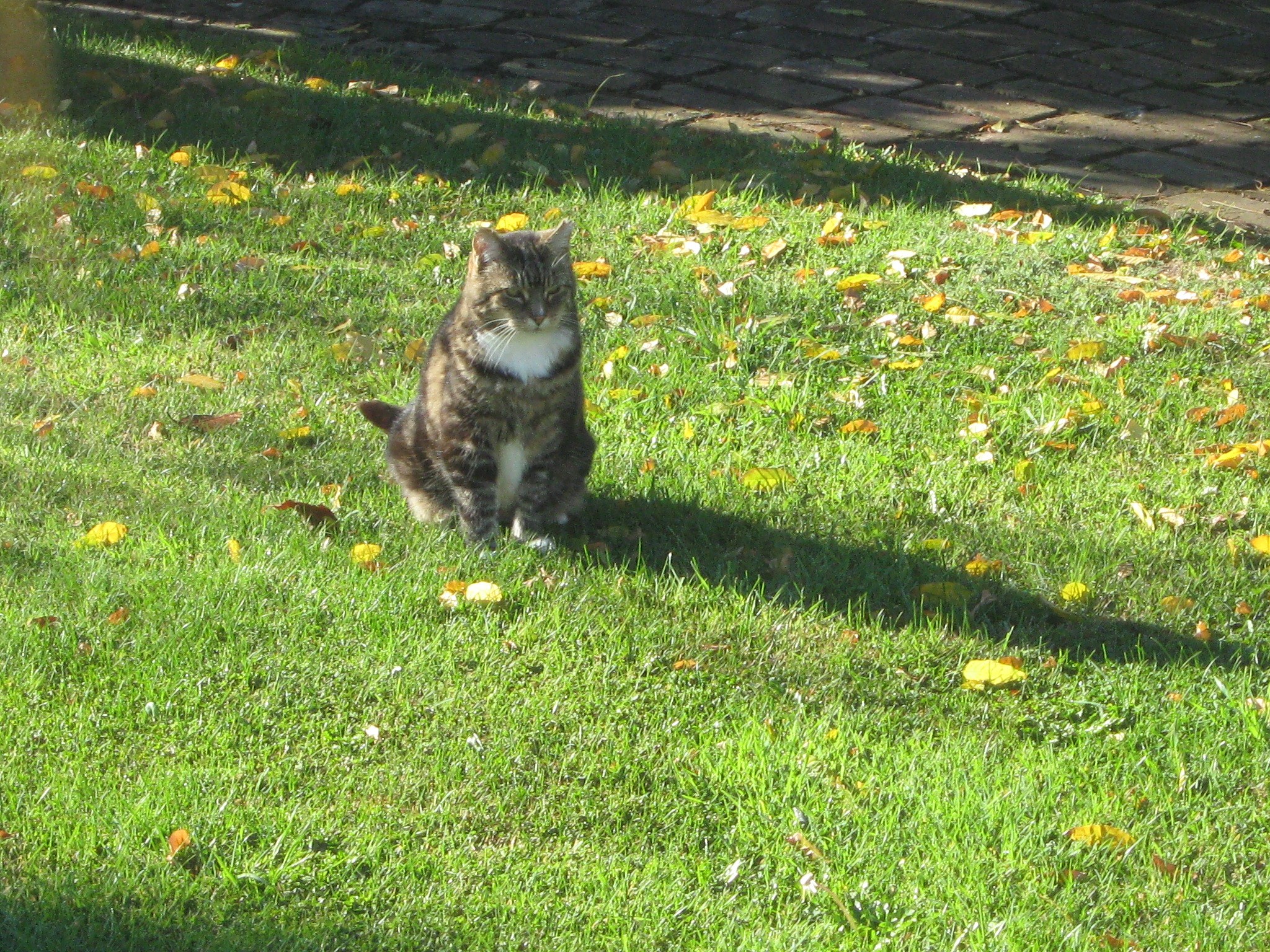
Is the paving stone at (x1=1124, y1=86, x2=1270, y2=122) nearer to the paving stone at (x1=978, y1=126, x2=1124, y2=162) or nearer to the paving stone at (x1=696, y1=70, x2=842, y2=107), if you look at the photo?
the paving stone at (x1=978, y1=126, x2=1124, y2=162)

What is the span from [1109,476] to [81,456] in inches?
134

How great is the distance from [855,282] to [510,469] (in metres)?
2.25

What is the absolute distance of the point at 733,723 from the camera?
3557 mm

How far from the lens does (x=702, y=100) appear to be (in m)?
8.48

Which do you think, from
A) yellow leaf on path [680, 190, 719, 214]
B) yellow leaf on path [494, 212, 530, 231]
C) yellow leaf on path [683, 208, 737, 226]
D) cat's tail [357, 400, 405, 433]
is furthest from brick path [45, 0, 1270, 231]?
cat's tail [357, 400, 405, 433]

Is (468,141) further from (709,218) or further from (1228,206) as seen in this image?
(1228,206)

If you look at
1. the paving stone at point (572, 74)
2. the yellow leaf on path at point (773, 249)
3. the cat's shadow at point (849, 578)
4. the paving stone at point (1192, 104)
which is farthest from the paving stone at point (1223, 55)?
the cat's shadow at point (849, 578)

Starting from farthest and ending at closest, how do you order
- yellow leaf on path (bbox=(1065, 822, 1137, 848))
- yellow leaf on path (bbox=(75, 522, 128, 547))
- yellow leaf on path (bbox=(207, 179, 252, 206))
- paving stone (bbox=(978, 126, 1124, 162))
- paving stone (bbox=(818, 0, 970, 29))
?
1. paving stone (bbox=(818, 0, 970, 29))
2. paving stone (bbox=(978, 126, 1124, 162))
3. yellow leaf on path (bbox=(207, 179, 252, 206))
4. yellow leaf on path (bbox=(75, 522, 128, 547))
5. yellow leaf on path (bbox=(1065, 822, 1137, 848))

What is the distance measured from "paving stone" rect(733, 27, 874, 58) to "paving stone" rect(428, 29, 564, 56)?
51.6 inches

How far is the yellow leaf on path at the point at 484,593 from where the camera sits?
396cm

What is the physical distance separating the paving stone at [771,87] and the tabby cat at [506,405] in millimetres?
4552

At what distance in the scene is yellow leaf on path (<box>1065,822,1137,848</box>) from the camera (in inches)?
124

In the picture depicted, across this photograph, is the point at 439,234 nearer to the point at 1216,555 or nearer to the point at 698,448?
the point at 698,448

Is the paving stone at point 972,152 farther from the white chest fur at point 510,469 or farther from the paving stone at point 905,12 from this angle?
the white chest fur at point 510,469
